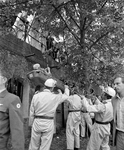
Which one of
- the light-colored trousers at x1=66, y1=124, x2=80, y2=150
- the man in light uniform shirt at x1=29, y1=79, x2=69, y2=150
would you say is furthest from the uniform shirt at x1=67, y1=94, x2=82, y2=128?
the man in light uniform shirt at x1=29, y1=79, x2=69, y2=150

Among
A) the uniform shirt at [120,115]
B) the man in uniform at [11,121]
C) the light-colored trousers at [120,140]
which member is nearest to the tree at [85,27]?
the uniform shirt at [120,115]

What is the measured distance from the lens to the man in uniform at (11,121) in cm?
191

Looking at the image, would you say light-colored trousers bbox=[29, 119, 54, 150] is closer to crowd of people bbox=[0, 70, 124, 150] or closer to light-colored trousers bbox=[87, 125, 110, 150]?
crowd of people bbox=[0, 70, 124, 150]

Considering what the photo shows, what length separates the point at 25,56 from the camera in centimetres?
649

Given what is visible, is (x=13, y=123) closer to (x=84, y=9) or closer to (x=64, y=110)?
(x=84, y=9)

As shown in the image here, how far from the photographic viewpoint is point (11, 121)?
1951mm

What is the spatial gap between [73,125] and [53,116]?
189 cm

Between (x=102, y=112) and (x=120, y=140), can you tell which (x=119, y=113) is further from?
(x=102, y=112)

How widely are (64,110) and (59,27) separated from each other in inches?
248

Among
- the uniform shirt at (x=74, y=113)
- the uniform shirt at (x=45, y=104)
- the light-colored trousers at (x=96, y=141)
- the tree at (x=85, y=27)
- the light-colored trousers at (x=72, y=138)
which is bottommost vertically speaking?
the light-colored trousers at (x=72, y=138)

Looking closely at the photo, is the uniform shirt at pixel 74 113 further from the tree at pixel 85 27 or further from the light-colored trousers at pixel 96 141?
the light-colored trousers at pixel 96 141

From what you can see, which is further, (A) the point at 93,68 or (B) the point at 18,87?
(B) the point at 18,87

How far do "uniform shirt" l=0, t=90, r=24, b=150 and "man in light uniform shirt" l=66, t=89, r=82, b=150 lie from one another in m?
3.72

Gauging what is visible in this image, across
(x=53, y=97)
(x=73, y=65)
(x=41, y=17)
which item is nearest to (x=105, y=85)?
(x=73, y=65)
